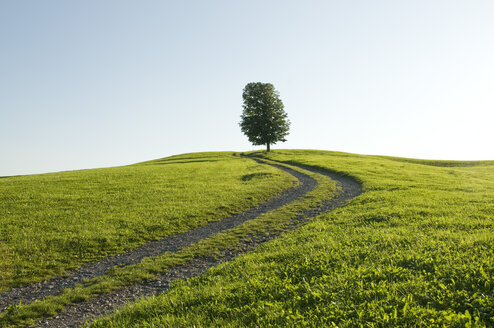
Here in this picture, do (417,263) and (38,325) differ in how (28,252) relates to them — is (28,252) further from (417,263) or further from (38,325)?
(417,263)

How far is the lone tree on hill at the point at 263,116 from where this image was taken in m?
73.8

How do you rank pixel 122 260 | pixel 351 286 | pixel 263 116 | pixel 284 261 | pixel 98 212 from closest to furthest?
pixel 351 286
pixel 284 261
pixel 122 260
pixel 98 212
pixel 263 116

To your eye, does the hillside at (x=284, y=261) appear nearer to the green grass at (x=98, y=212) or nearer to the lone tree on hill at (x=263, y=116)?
the green grass at (x=98, y=212)

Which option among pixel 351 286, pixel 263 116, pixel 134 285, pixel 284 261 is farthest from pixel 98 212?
pixel 263 116

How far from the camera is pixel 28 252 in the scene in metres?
14.6

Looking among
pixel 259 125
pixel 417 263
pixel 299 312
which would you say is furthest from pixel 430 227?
pixel 259 125

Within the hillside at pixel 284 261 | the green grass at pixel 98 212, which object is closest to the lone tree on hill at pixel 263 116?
the green grass at pixel 98 212

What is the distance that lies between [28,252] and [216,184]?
19290mm

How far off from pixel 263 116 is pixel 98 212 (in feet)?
188

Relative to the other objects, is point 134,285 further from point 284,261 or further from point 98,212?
point 98,212

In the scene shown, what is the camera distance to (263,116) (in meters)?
73.8

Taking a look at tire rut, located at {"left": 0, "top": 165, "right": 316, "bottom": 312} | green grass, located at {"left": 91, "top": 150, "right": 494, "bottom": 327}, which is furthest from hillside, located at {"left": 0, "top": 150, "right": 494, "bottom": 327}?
tire rut, located at {"left": 0, "top": 165, "right": 316, "bottom": 312}

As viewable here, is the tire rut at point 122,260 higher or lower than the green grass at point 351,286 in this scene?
lower

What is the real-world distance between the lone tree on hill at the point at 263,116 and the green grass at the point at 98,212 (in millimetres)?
39221
